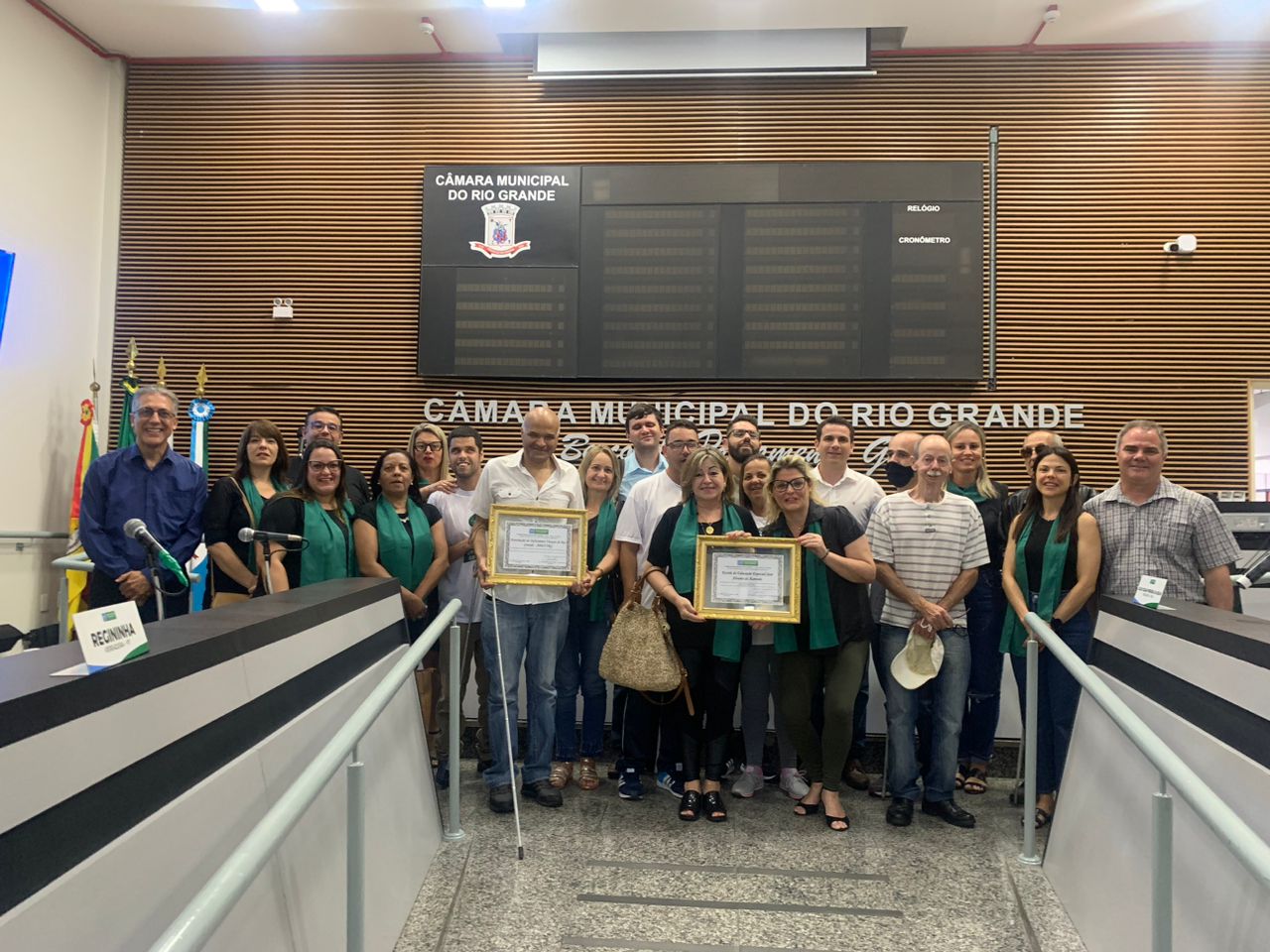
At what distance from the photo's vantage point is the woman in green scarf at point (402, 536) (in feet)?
12.0

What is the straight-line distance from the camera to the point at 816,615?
3.53 meters

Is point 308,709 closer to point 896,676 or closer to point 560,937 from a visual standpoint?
point 560,937

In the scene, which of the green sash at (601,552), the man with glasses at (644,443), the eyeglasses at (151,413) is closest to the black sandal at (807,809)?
the green sash at (601,552)

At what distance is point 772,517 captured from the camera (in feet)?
12.1

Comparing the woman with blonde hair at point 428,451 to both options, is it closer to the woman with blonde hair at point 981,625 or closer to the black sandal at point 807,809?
the black sandal at point 807,809

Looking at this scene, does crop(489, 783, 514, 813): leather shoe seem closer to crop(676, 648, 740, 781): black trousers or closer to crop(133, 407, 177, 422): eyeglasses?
crop(676, 648, 740, 781): black trousers

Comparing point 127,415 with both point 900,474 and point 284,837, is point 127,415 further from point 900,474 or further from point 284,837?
point 284,837

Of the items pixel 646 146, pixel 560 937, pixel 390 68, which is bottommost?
pixel 560 937

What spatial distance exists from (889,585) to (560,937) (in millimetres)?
1842

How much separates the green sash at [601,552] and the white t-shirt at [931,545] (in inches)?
45.0

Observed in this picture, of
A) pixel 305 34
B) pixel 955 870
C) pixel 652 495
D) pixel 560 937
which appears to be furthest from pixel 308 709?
pixel 305 34

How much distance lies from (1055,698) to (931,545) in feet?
2.40

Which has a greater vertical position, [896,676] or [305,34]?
[305,34]

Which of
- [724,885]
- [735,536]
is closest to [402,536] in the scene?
[735,536]
